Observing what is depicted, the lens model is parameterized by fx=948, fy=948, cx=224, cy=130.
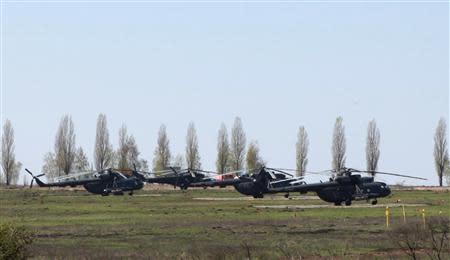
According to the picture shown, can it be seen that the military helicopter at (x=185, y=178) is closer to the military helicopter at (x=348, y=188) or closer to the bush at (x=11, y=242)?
the military helicopter at (x=348, y=188)

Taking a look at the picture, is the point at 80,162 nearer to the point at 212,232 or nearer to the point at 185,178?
the point at 185,178

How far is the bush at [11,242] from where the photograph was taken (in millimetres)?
26938

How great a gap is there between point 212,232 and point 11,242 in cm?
1988

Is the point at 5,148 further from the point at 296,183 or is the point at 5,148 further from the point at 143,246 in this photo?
the point at 143,246

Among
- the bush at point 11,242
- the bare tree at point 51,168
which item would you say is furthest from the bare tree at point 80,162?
the bush at point 11,242

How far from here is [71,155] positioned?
165m

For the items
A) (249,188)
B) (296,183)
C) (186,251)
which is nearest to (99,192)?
(249,188)

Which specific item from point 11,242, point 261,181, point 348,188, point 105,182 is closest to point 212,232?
point 11,242

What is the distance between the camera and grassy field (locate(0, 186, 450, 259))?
1395 inches

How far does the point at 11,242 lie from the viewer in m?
A: 27.2

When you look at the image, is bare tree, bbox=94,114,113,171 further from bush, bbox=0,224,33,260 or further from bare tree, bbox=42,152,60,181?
bush, bbox=0,224,33,260

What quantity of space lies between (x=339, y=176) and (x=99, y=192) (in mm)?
40964

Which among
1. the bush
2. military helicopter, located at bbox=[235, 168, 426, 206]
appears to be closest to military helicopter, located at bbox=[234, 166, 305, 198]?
military helicopter, located at bbox=[235, 168, 426, 206]

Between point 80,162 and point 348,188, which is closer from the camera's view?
point 348,188
